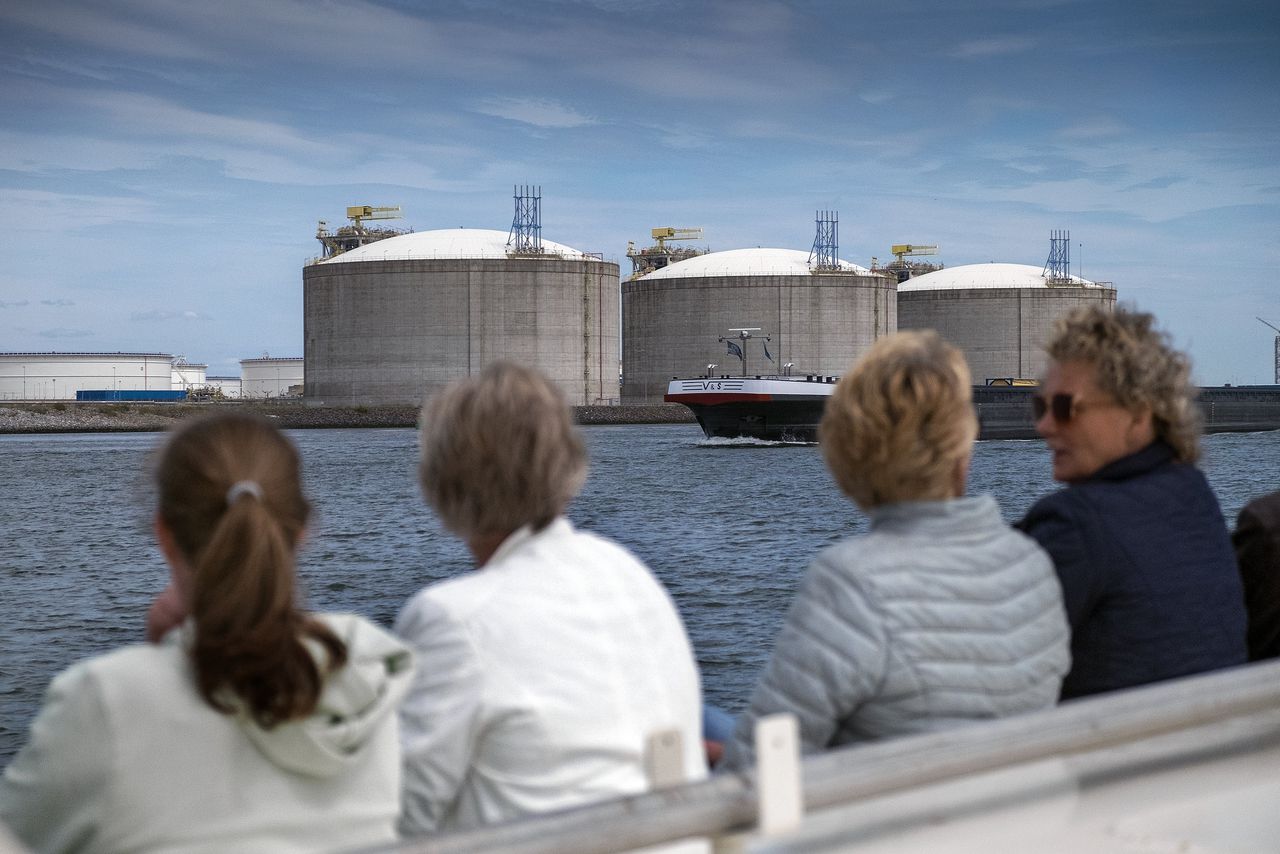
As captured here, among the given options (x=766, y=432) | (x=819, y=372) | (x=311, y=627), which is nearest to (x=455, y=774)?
(x=311, y=627)

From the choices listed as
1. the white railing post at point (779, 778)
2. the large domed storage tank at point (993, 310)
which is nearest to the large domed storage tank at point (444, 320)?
the large domed storage tank at point (993, 310)

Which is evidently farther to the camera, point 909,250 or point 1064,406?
point 909,250

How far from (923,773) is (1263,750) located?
72 centimetres

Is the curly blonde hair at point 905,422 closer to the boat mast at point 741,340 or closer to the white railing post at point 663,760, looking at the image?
the white railing post at point 663,760

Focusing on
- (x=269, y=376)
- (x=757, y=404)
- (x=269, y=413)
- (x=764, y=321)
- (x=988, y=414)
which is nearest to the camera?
(x=757, y=404)

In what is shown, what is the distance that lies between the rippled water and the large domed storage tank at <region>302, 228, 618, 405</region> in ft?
63.0

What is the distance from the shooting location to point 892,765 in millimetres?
1439

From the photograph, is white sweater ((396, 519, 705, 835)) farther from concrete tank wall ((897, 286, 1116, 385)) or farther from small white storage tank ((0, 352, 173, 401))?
small white storage tank ((0, 352, 173, 401))

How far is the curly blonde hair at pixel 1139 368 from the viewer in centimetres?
243

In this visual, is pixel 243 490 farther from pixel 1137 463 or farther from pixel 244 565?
pixel 1137 463

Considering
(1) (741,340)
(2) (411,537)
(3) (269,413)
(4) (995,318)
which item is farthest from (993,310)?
(2) (411,537)

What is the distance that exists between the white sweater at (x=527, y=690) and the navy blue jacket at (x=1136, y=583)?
77 centimetres

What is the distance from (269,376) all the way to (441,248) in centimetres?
4717

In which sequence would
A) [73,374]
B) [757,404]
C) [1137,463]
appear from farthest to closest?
[73,374]
[757,404]
[1137,463]
